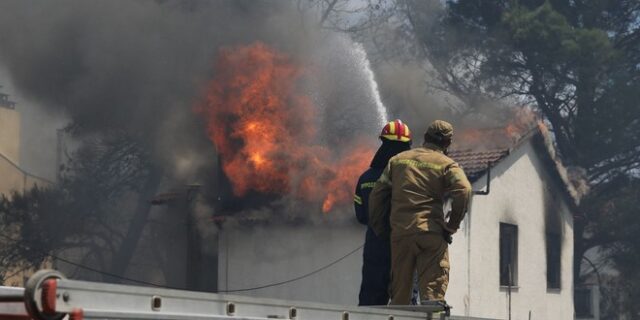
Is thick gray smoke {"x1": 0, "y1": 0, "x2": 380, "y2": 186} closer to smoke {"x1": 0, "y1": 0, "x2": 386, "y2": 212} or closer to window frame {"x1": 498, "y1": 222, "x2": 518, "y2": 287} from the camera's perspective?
smoke {"x1": 0, "y1": 0, "x2": 386, "y2": 212}

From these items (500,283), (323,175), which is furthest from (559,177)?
(323,175)

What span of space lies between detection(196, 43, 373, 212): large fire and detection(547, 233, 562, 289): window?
8.21 meters

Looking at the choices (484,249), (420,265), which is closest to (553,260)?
(484,249)

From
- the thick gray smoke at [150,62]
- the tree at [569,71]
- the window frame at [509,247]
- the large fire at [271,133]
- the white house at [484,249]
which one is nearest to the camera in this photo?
the large fire at [271,133]

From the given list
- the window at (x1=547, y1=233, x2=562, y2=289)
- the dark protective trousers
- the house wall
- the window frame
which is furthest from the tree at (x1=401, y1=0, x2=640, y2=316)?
the dark protective trousers

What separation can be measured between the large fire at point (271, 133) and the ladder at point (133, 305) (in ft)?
52.1

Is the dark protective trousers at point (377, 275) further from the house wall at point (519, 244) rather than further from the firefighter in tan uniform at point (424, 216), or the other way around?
the house wall at point (519, 244)

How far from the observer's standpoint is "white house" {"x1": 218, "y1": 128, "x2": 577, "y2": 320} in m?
22.0

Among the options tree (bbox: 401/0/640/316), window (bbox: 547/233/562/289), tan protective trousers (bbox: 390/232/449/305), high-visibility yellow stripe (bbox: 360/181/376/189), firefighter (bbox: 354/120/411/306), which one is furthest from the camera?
tree (bbox: 401/0/640/316)

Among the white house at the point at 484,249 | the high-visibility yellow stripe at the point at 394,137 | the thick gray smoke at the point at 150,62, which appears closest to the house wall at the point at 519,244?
the white house at the point at 484,249

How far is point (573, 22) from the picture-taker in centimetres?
3769

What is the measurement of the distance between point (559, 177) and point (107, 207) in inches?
451

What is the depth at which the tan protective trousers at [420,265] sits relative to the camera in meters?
7.48

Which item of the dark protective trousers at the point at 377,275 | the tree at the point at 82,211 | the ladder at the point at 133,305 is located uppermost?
the tree at the point at 82,211
